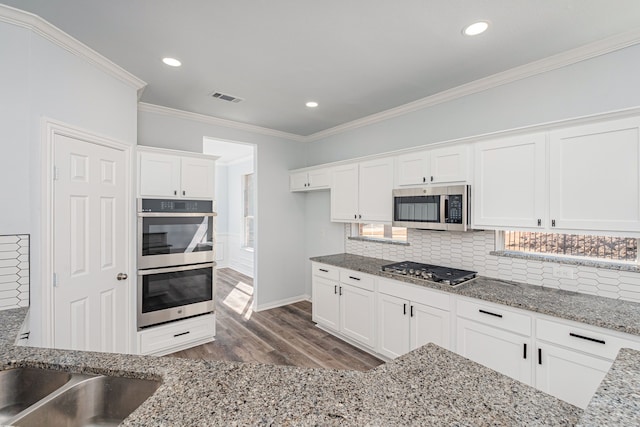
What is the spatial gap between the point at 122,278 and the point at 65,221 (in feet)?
2.49

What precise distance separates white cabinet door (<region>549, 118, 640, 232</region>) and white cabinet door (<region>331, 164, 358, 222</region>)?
200 cm

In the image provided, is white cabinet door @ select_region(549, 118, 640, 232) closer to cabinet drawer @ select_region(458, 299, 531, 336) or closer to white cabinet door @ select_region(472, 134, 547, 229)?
white cabinet door @ select_region(472, 134, 547, 229)

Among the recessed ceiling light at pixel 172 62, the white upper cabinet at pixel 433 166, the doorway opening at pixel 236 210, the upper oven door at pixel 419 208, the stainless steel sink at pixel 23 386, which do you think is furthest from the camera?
the doorway opening at pixel 236 210

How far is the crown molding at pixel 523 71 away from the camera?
2.14 m

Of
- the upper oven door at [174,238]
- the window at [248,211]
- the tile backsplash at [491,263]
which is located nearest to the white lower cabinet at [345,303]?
the tile backsplash at [491,263]

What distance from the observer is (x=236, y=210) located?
744 cm

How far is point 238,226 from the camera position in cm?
738

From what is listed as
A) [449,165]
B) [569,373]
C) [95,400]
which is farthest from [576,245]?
[95,400]

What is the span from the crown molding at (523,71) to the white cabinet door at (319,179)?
3.12 feet

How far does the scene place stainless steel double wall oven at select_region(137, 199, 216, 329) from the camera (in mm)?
2994

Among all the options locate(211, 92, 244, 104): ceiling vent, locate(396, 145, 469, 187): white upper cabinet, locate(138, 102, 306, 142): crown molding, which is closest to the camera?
locate(396, 145, 469, 187): white upper cabinet

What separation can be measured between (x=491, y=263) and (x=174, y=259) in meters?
3.21

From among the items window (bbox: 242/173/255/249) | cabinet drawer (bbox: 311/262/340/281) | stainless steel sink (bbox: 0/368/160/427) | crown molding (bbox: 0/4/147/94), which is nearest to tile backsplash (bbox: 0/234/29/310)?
stainless steel sink (bbox: 0/368/160/427)

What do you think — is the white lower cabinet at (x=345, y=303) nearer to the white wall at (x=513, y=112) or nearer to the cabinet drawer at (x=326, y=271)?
the cabinet drawer at (x=326, y=271)
